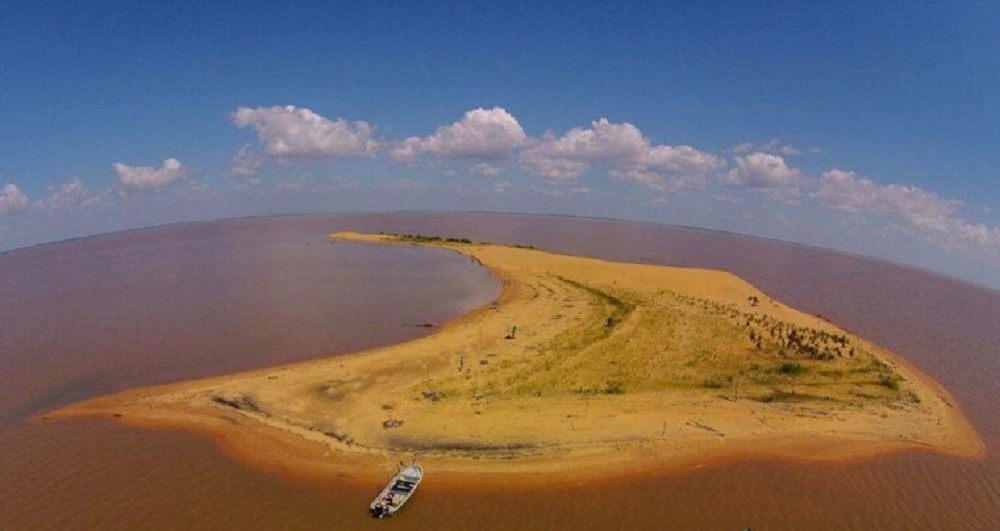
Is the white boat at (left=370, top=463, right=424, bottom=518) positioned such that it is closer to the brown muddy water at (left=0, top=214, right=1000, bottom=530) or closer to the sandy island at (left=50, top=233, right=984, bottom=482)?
the brown muddy water at (left=0, top=214, right=1000, bottom=530)

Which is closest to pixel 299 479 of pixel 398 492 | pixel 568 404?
pixel 398 492

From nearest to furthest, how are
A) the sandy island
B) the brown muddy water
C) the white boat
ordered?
the white boat, the brown muddy water, the sandy island

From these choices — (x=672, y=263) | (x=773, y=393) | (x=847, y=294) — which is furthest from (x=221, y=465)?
(x=672, y=263)

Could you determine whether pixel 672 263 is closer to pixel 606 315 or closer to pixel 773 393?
pixel 606 315

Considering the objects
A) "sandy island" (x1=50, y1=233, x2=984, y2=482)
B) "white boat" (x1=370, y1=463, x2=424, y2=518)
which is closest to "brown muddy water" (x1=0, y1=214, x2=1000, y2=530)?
"white boat" (x1=370, y1=463, x2=424, y2=518)

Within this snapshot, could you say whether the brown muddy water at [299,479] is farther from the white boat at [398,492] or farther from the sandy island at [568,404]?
the sandy island at [568,404]

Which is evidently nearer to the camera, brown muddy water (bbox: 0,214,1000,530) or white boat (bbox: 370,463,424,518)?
white boat (bbox: 370,463,424,518)

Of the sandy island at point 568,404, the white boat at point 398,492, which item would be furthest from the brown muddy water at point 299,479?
the sandy island at point 568,404
